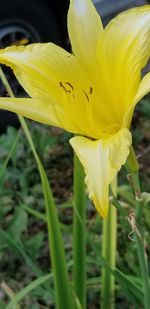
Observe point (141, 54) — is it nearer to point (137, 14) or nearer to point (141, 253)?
point (137, 14)

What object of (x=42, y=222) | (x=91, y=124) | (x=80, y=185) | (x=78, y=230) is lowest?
(x=42, y=222)

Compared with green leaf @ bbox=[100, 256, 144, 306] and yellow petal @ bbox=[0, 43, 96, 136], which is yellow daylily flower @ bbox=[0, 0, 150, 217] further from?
green leaf @ bbox=[100, 256, 144, 306]

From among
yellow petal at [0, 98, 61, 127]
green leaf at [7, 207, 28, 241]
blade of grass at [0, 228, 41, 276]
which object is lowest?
green leaf at [7, 207, 28, 241]

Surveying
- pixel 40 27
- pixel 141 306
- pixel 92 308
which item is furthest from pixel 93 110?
pixel 40 27

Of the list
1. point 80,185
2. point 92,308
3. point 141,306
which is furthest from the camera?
point 92,308

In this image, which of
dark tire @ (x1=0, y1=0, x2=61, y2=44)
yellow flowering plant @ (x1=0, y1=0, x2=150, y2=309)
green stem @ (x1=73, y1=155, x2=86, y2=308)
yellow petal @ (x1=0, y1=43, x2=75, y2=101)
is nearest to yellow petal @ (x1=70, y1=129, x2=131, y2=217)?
yellow flowering plant @ (x1=0, y1=0, x2=150, y2=309)

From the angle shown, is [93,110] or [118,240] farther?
[118,240]

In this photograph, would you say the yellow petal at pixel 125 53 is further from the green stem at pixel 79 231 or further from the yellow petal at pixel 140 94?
the green stem at pixel 79 231
